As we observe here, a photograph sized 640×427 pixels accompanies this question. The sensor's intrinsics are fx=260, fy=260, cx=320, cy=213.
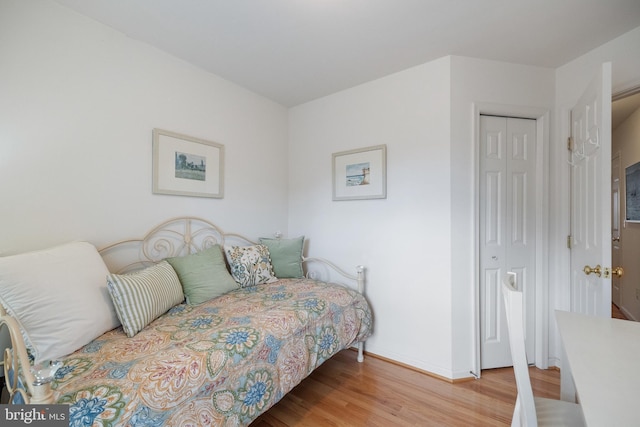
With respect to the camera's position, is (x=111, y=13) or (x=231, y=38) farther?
(x=231, y=38)

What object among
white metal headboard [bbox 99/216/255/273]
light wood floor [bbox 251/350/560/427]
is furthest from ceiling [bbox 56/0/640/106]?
light wood floor [bbox 251/350/560/427]

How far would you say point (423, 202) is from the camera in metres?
2.08

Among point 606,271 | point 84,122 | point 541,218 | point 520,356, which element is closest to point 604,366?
point 520,356

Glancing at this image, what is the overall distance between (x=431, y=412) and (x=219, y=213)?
213 centimetres

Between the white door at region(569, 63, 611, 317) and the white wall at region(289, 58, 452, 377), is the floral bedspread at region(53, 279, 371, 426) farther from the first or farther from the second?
the white door at region(569, 63, 611, 317)

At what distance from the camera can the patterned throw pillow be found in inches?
82.7

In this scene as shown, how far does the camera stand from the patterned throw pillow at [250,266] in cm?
210

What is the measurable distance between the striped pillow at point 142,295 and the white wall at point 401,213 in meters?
1.45

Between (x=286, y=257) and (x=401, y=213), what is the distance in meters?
1.11

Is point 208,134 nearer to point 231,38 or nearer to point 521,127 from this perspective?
point 231,38

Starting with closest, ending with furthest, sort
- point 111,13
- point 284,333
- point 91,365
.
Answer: point 91,365
point 284,333
point 111,13

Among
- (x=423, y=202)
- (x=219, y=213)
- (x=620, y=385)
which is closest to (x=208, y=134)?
(x=219, y=213)

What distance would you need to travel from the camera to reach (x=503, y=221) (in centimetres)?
207

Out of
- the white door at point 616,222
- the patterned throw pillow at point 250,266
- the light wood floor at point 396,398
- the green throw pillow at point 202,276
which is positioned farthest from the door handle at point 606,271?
the white door at point 616,222
